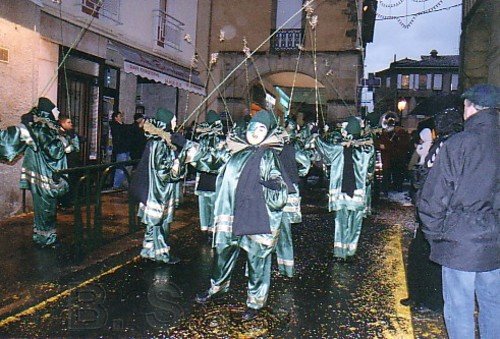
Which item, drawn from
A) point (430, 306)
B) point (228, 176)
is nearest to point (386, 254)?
point (430, 306)

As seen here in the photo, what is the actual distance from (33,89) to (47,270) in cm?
496

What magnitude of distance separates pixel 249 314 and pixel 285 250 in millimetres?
1356

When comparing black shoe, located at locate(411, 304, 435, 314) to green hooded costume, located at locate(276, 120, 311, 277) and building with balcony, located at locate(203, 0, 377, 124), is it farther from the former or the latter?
building with balcony, located at locate(203, 0, 377, 124)

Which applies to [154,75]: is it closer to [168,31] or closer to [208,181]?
[168,31]

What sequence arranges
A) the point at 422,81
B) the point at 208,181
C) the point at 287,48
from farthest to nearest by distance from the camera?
the point at 422,81 < the point at 287,48 < the point at 208,181

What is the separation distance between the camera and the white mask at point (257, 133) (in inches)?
182

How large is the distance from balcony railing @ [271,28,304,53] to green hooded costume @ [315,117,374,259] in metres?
14.3

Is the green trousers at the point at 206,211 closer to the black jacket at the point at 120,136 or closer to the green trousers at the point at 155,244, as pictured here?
the green trousers at the point at 155,244

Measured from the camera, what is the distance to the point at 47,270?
5734mm

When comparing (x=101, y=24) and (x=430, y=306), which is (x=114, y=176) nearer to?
(x=101, y=24)

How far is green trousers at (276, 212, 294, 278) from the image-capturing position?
18.9 feet

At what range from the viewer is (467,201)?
3229mm

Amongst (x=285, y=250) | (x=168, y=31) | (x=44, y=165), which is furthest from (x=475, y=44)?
(x=44, y=165)

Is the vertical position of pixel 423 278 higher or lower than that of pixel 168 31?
lower
